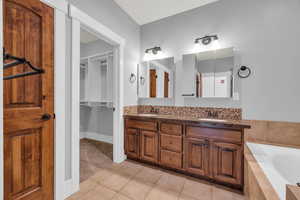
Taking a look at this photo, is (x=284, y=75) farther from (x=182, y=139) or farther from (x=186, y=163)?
(x=186, y=163)

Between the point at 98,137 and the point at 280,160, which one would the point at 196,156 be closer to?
the point at 280,160

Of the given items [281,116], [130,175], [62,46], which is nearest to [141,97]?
[130,175]

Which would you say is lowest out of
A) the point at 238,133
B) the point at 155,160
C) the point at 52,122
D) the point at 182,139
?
the point at 155,160

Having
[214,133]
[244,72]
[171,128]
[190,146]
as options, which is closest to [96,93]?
[171,128]

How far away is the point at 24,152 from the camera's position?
3.94ft

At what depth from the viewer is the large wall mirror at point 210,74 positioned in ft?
6.70

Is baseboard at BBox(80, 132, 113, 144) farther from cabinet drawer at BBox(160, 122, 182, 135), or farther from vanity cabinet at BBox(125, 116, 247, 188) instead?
cabinet drawer at BBox(160, 122, 182, 135)


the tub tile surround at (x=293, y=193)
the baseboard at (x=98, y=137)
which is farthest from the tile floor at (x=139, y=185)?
the tub tile surround at (x=293, y=193)

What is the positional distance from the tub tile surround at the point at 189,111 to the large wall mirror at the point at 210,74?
23 cm

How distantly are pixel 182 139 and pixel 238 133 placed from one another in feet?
2.33

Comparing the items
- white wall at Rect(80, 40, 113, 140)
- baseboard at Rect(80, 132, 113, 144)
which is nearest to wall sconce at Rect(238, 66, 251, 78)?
white wall at Rect(80, 40, 113, 140)

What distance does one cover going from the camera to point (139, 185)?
67.4 inches

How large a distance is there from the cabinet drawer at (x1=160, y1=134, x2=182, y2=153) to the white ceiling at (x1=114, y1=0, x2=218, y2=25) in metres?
2.23

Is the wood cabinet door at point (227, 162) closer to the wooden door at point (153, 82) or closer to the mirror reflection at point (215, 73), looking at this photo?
the mirror reflection at point (215, 73)
